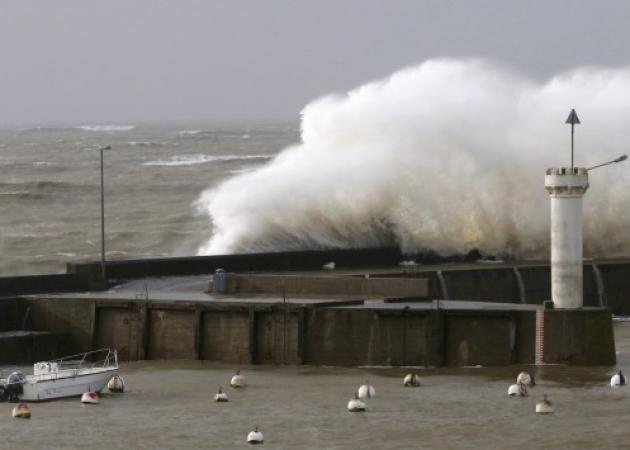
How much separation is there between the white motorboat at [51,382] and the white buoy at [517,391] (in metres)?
6.32

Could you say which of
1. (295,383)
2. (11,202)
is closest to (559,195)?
(295,383)

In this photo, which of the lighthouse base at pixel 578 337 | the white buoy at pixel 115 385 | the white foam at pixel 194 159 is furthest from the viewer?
the white foam at pixel 194 159

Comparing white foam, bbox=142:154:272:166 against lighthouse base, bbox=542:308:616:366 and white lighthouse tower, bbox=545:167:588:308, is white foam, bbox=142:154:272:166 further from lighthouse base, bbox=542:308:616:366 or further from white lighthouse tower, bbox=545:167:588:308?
lighthouse base, bbox=542:308:616:366

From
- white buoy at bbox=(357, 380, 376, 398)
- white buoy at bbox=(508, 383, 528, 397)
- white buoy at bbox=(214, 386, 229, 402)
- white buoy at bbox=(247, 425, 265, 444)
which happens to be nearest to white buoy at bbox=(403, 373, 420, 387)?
white buoy at bbox=(357, 380, 376, 398)

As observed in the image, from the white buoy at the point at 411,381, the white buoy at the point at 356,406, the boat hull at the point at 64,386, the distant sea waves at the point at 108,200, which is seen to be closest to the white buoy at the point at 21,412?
the boat hull at the point at 64,386

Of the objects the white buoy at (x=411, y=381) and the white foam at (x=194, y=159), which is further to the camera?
the white foam at (x=194, y=159)

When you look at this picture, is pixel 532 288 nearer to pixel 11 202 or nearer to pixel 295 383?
pixel 295 383

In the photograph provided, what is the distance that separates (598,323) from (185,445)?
9039 millimetres

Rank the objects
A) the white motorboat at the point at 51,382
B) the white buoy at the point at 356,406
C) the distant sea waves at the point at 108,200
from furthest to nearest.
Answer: the distant sea waves at the point at 108,200 < the white motorboat at the point at 51,382 < the white buoy at the point at 356,406

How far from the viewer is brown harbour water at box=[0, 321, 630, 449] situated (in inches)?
1004

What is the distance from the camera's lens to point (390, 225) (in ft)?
151

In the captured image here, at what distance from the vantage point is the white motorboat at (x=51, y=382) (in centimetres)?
2922

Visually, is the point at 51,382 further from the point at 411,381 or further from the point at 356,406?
the point at 411,381

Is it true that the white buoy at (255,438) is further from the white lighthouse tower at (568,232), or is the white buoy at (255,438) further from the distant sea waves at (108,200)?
the distant sea waves at (108,200)
